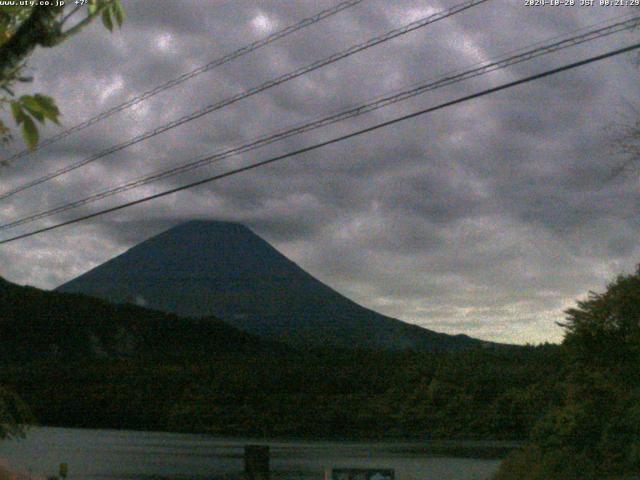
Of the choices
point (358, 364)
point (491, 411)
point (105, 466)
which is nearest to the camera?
point (105, 466)

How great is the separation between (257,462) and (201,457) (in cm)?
1825

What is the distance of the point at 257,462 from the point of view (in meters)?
19.8

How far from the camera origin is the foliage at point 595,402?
57.1 ft

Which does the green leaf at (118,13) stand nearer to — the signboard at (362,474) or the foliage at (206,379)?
the signboard at (362,474)

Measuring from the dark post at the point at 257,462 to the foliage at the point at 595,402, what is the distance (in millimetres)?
5419

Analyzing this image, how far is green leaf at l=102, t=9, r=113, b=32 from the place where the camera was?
430 cm

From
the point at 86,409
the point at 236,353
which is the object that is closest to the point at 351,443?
the point at 236,353

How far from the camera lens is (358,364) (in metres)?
53.1

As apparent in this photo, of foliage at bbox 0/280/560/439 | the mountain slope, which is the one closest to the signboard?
foliage at bbox 0/280/560/439

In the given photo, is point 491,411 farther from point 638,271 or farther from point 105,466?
point 638,271

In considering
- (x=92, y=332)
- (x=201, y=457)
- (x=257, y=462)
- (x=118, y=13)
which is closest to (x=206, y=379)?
(x=92, y=332)

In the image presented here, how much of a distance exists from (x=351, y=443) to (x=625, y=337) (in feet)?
103

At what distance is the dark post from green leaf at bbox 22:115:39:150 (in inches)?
660

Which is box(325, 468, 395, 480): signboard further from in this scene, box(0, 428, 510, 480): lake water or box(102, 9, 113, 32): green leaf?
box(0, 428, 510, 480): lake water
